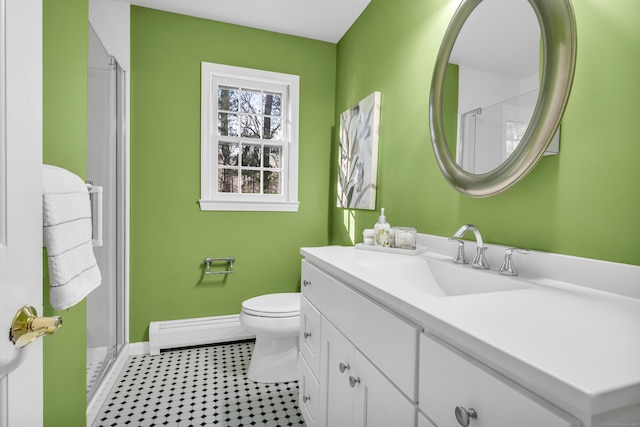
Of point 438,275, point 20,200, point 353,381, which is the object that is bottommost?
point 353,381

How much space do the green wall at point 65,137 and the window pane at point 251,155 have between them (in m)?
1.47

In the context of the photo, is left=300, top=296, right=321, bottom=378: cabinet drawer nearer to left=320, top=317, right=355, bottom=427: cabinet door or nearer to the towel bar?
left=320, top=317, right=355, bottom=427: cabinet door

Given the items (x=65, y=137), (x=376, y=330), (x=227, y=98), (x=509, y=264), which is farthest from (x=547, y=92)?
(x=227, y=98)

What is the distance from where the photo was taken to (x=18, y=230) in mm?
522

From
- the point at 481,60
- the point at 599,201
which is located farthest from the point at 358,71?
the point at 599,201

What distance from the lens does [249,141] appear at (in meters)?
2.70

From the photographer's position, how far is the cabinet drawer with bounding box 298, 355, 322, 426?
140 centimetres

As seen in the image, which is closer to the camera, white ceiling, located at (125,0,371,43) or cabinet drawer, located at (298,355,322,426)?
cabinet drawer, located at (298,355,322,426)

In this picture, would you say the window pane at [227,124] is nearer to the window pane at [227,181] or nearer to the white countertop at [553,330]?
the window pane at [227,181]

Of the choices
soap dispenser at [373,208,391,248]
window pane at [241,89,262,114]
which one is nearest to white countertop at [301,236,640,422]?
soap dispenser at [373,208,391,248]

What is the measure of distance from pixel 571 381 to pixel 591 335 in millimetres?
212

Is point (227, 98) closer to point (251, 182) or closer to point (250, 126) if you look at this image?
point (250, 126)

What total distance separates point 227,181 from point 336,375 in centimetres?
189

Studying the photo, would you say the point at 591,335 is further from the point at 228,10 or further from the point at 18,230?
the point at 228,10
